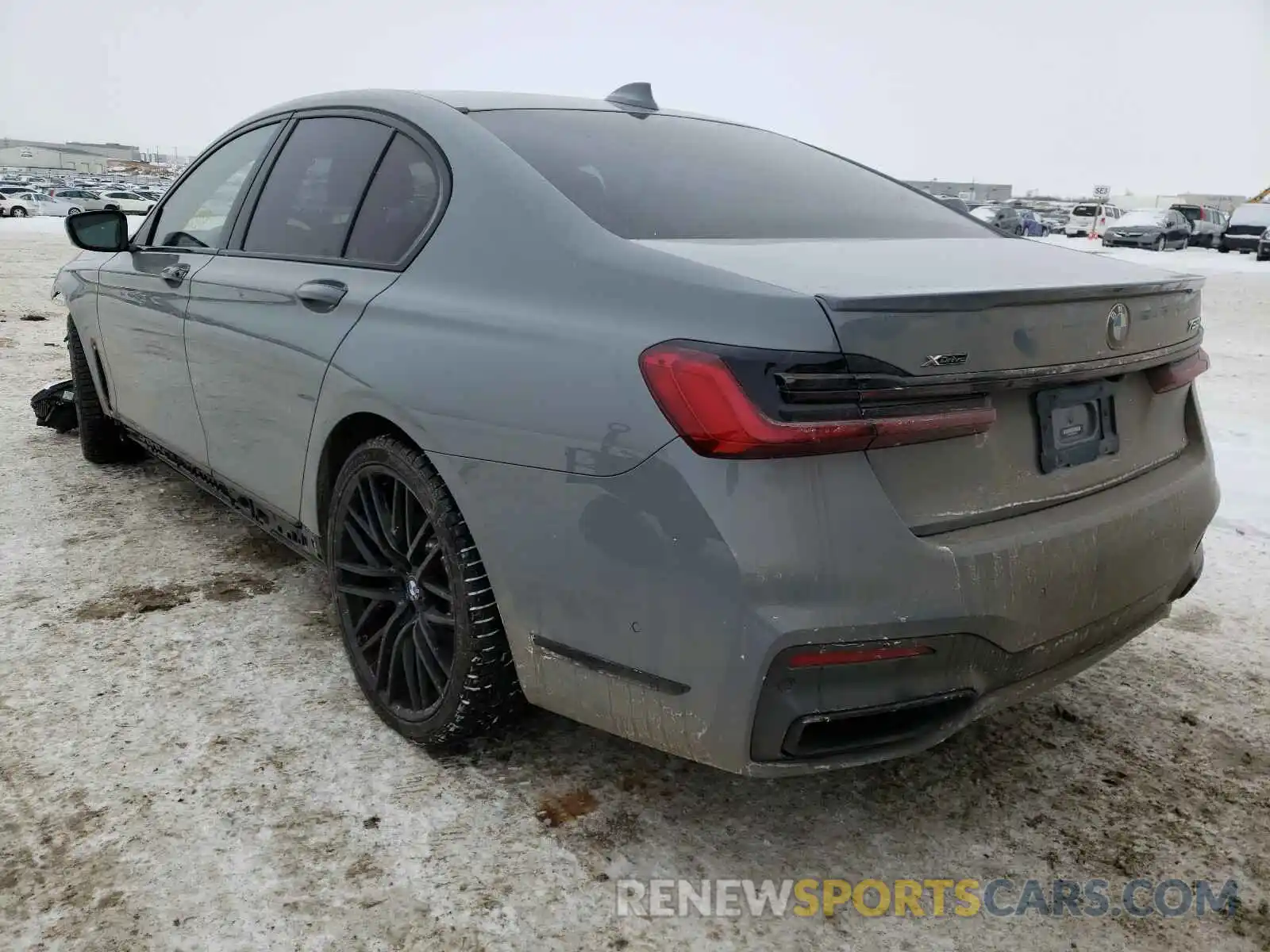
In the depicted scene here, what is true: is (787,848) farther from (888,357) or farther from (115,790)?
(115,790)

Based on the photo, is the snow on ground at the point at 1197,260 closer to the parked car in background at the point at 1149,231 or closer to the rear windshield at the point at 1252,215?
the parked car in background at the point at 1149,231

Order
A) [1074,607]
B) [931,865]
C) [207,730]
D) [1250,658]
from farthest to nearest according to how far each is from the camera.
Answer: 1. [1250,658]
2. [207,730]
3. [931,865]
4. [1074,607]

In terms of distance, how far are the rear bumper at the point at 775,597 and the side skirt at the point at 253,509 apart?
3.36 feet

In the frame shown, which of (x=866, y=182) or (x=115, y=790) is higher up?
(x=866, y=182)

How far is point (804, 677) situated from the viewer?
1642 millimetres

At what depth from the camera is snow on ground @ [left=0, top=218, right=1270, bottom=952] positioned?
1.84 m

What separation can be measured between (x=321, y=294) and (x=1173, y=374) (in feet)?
6.70

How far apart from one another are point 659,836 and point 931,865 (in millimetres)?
565

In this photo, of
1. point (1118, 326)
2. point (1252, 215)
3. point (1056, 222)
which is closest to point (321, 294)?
point (1118, 326)

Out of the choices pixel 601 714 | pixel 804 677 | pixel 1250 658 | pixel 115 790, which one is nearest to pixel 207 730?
pixel 115 790

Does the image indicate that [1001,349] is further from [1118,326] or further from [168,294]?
[168,294]

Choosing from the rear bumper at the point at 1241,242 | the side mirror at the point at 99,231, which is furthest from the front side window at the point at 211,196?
the rear bumper at the point at 1241,242

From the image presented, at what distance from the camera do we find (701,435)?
1.62 metres

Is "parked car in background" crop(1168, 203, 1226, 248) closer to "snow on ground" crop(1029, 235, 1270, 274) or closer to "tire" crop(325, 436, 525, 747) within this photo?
"snow on ground" crop(1029, 235, 1270, 274)
